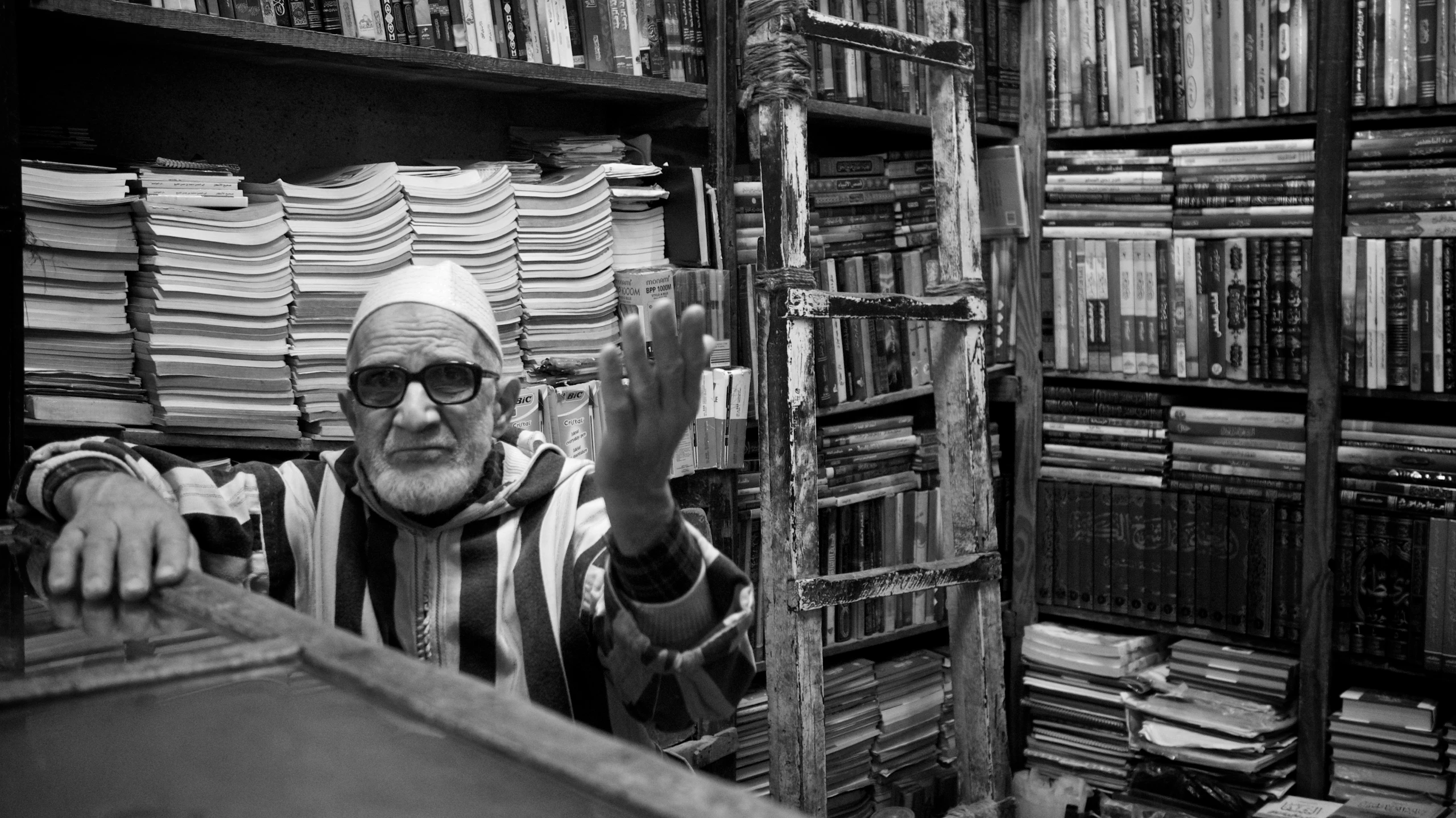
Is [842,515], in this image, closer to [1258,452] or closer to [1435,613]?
[1258,452]

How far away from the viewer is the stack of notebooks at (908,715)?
2717 mm

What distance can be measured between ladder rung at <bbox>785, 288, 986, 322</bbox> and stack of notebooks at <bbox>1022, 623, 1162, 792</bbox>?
1.13 metres

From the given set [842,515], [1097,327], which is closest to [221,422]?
[842,515]

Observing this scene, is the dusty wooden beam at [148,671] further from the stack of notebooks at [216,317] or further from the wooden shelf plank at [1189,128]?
the wooden shelf plank at [1189,128]

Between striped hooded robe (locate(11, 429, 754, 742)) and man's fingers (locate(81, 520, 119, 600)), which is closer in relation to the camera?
man's fingers (locate(81, 520, 119, 600))

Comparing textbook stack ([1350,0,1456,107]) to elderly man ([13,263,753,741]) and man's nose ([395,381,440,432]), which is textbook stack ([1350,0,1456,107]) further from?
man's nose ([395,381,440,432])

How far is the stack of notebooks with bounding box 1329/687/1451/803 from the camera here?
97.2 inches

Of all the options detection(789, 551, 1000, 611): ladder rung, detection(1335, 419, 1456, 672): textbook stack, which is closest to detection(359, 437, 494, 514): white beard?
detection(789, 551, 1000, 611): ladder rung

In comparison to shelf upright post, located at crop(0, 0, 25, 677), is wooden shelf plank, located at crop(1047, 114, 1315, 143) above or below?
above

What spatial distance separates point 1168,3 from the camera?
274cm

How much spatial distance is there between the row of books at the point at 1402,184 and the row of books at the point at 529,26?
1.36 metres

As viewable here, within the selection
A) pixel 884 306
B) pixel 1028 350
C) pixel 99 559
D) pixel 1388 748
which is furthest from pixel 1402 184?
pixel 99 559

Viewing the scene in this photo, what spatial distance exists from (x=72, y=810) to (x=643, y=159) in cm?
188

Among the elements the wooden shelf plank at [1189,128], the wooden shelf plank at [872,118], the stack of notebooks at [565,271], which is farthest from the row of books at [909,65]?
the stack of notebooks at [565,271]
